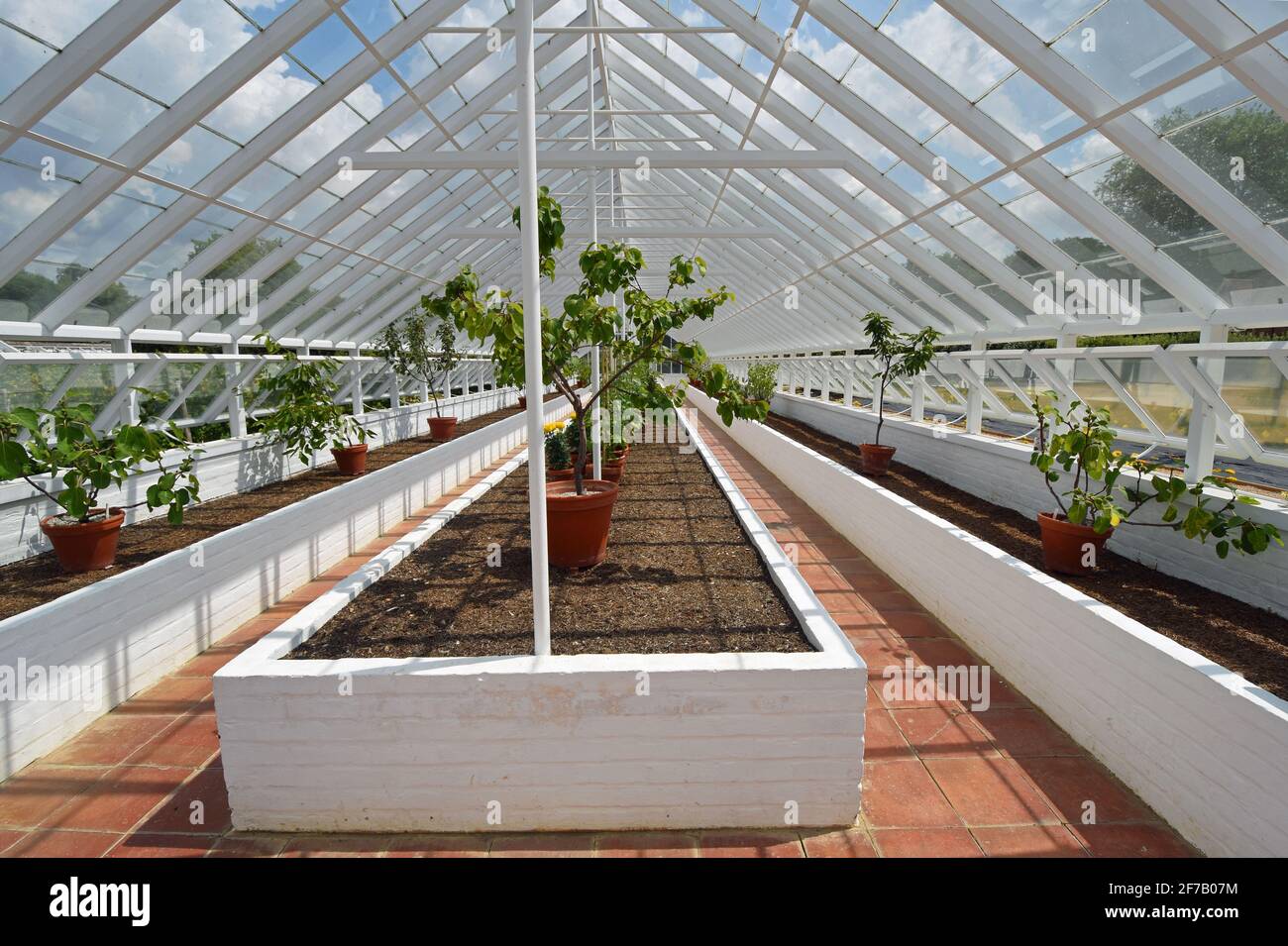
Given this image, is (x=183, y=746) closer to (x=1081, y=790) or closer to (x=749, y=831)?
(x=749, y=831)

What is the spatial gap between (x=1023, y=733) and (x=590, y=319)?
10.2 ft

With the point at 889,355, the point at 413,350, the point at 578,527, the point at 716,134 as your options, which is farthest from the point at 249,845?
the point at 413,350

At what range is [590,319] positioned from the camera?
343 cm

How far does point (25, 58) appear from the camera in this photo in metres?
3.82

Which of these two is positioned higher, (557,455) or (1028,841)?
(557,455)

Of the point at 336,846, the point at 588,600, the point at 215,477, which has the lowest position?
the point at 336,846

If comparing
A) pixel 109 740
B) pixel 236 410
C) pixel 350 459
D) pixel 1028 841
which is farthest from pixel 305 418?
pixel 1028 841

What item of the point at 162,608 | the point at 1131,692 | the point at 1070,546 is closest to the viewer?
the point at 1131,692

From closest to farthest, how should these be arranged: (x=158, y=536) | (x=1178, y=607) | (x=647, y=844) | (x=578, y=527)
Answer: (x=647, y=844)
(x=1178, y=607)
(x=578, y=527)
(x=158, y=536)

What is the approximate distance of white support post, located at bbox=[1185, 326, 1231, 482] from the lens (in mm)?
4285

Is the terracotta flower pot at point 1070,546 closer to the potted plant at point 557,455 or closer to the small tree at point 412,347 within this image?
the potted plant at point 557,455

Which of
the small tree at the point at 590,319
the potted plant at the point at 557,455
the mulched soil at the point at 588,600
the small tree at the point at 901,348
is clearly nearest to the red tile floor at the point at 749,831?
the mulched soil at the point at 588,600

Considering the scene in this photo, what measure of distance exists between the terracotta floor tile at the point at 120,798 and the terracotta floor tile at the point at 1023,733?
152 inches

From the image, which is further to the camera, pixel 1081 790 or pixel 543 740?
pixel 1081 790
